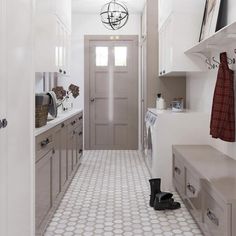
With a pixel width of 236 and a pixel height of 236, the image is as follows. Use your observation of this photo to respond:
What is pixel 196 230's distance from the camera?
9.52ft

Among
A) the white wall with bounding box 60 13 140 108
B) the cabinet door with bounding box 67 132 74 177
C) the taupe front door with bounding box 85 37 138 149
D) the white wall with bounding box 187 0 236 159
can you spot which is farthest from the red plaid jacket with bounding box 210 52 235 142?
the white wall with bounding box 60 13 140 108

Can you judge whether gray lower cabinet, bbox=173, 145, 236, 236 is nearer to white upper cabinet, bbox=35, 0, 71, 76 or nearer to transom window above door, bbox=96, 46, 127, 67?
white upper cabinet, bbox=35, 0, 71, 76

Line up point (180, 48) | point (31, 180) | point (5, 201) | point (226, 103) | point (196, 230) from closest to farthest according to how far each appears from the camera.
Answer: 1. point (5, 201)
2. point (31, 180)
3. point (196, 230)
4. point (226, 103)
5. point (180, 48)

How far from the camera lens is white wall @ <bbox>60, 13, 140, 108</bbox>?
6.91 metres

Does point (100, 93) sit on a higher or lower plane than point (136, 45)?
lower

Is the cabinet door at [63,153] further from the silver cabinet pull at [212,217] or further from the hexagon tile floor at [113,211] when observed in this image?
the silver cabinet pull at [212,217]

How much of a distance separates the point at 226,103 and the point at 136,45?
4.05 metres

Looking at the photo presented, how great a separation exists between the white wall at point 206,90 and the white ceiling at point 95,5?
5.68ft

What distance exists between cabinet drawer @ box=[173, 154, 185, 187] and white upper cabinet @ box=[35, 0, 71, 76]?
1708mm

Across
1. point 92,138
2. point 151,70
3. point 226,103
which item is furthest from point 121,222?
point 92,138

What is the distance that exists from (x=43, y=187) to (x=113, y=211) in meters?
0.90

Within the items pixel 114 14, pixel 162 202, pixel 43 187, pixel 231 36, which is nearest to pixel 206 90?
pixel 231 36

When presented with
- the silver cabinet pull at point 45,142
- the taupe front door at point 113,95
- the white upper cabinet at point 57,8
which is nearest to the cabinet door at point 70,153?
the silver cabinet pull at point 45,142

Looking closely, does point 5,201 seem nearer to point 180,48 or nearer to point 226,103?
point 226,103
